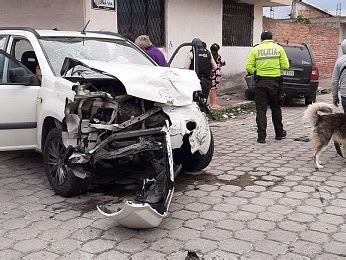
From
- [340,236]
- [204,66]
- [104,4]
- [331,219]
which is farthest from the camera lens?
[204,66]

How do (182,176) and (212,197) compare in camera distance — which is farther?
(182,176)

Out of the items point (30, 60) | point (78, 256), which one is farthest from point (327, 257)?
point (30, 60)

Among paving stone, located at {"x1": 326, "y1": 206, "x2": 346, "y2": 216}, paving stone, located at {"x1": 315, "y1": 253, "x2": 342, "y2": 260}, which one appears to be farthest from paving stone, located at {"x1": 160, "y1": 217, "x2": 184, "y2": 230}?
paving stone, located at {"x1": 326, "y1": 206, "x2": 346, "y2": 216}

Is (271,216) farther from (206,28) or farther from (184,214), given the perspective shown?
(206,28)

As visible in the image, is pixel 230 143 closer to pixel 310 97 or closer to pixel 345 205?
pixel 345 205

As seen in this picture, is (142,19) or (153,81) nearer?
(153,81)

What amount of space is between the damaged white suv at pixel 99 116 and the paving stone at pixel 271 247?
0.85 meters

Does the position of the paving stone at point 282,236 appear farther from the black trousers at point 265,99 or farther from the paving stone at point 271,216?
the black trousers at point 265,99

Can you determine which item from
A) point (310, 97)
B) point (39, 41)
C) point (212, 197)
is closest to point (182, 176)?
point (212, 197)

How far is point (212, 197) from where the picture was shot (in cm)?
480

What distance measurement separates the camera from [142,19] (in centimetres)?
1048

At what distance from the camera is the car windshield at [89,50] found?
208 inches

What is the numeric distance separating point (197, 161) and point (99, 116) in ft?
A: 5.37

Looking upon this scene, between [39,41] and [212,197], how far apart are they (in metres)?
2.78
